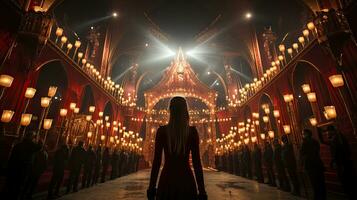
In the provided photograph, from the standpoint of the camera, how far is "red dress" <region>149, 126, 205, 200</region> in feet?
5.65

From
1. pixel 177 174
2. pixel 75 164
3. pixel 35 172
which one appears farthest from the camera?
pixel 75 164

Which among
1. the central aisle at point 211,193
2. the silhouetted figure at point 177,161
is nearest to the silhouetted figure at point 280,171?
the central aisle at point 211,193

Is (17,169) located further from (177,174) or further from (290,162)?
(290,162)

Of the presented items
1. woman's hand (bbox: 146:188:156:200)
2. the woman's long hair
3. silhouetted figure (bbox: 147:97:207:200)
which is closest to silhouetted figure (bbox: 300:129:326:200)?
silhouetted figure (bbox: 147:97:207:200)

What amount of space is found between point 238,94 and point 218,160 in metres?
8.07

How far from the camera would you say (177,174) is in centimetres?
179

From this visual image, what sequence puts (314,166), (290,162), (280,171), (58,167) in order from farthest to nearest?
(280,171)
(290,162)
(58,167)
(314,166)

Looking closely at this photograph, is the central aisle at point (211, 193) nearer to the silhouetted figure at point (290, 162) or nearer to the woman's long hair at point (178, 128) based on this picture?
the silhouetted figure at point (290, 162)

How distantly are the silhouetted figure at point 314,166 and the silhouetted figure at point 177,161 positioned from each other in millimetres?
4508

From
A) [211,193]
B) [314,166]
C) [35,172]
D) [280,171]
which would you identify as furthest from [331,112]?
[35,172]

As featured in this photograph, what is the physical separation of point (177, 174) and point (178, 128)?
0.45m

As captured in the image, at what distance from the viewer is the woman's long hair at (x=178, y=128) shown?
185cm

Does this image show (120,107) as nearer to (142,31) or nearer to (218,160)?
(142,31)

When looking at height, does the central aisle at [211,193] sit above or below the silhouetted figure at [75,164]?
below
